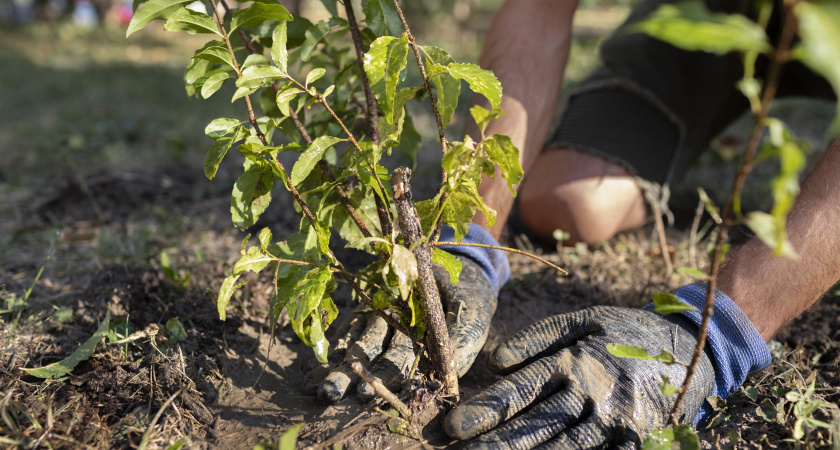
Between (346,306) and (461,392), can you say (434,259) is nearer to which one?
(461,392)

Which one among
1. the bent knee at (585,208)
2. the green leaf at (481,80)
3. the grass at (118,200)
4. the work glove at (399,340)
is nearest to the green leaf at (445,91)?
the green leaf at (481,80)

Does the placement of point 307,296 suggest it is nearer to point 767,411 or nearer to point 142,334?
point 142,334

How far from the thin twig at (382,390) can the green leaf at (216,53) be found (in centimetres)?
80

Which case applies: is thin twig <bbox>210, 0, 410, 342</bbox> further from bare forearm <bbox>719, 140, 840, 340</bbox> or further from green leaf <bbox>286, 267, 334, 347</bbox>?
bare forearm <bbox>719, 140, 840, 340</bbox>

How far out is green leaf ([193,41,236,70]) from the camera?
1257mm

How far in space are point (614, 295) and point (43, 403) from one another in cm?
190

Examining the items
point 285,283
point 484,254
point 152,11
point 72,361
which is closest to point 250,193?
point 285,283

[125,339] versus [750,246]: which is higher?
[750,246]

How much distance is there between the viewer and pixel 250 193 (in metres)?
1.38

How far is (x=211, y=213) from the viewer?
2.80m

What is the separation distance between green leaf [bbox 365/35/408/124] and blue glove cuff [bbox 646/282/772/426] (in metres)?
1.04

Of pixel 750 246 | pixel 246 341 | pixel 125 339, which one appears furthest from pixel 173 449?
pixel 750 246

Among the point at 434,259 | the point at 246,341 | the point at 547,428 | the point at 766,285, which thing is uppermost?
the point at 434,259

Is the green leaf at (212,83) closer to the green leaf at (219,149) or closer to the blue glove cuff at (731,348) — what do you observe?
the green leaf at (219,149)
